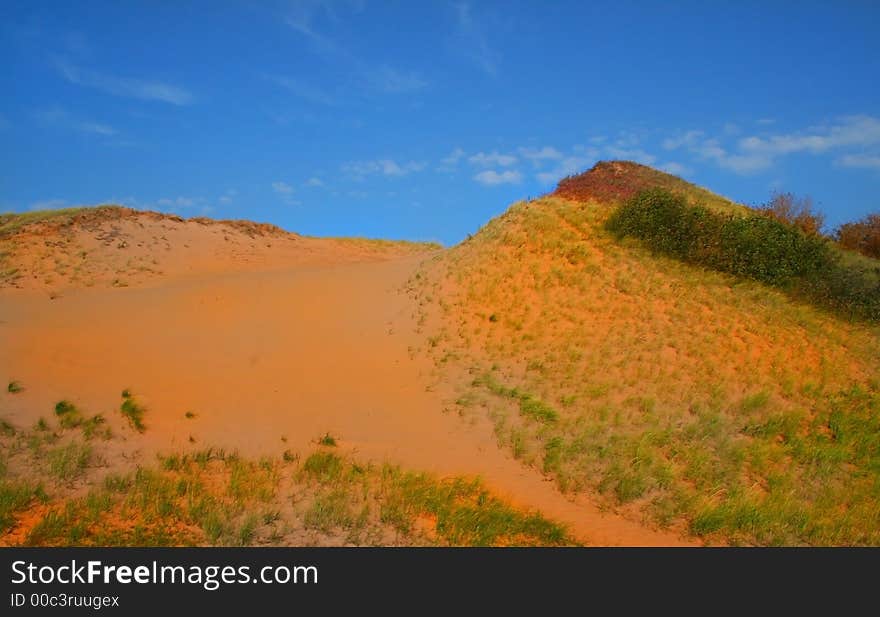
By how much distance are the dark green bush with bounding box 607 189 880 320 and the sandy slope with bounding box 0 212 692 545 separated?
8.79 m

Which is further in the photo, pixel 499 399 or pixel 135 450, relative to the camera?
pixel 499 399

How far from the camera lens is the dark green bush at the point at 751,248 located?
19594mm

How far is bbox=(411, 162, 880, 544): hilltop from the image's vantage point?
1146 cm

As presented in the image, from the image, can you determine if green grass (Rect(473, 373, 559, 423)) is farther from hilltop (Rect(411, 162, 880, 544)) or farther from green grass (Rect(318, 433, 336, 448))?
green grass (Rect(318, 433, 336, 448))

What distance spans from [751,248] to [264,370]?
614 inches

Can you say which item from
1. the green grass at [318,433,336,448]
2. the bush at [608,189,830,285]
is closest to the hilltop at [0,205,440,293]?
the bush at [608,189,830,285]

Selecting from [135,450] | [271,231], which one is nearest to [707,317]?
[135,450]

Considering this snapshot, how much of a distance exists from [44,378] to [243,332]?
5.42m

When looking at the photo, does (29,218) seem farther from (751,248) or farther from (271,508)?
(751,248)

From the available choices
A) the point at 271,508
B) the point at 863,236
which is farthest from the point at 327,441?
the point at 863,236

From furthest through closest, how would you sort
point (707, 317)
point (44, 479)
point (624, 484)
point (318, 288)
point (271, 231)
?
point (271, 231), point (318, 288), point (707, 317), point (624, 484), point (44, 479)

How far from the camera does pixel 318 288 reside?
2256 centimetres

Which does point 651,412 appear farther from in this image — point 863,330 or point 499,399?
point 863,330

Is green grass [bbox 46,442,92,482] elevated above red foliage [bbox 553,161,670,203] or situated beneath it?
situated beneath
